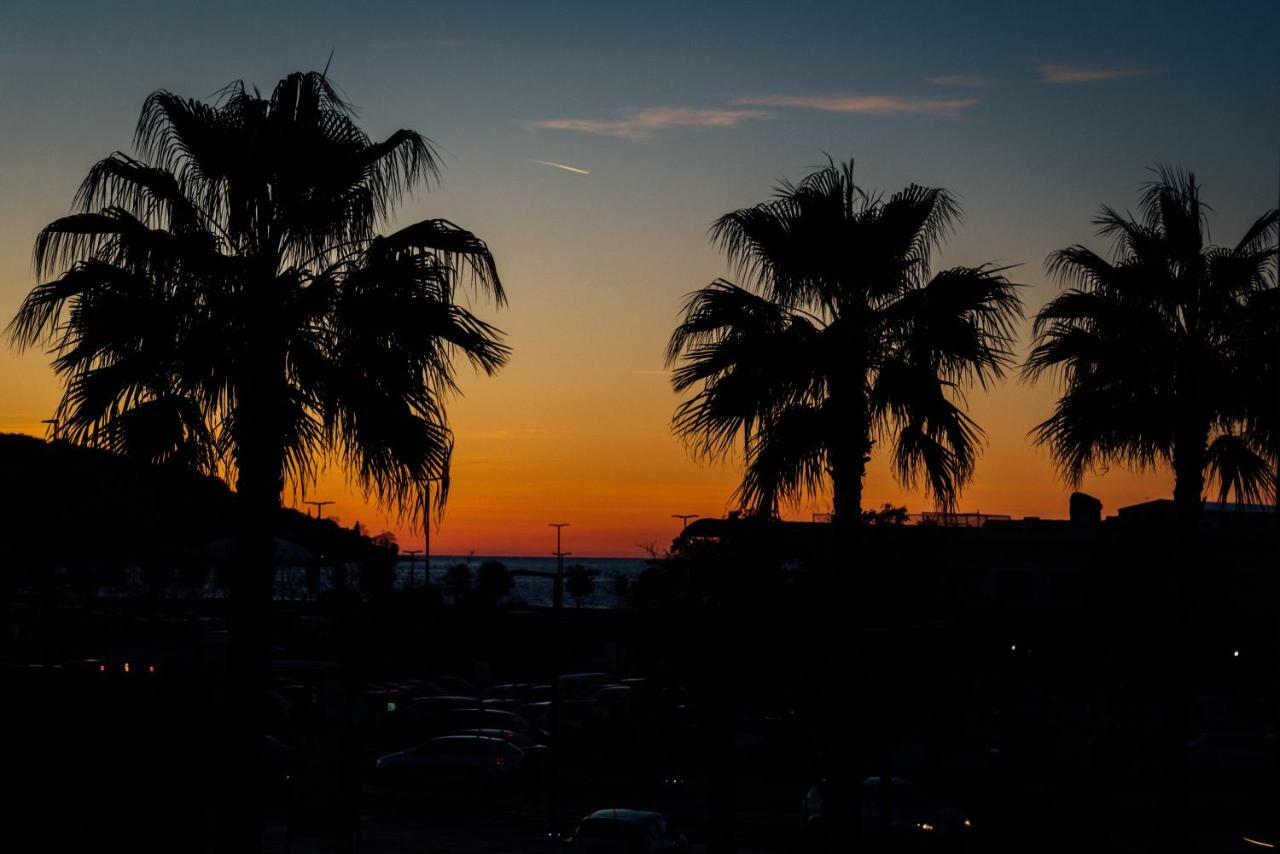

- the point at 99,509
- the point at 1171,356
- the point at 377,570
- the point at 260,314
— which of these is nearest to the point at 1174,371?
the point at 1171,356

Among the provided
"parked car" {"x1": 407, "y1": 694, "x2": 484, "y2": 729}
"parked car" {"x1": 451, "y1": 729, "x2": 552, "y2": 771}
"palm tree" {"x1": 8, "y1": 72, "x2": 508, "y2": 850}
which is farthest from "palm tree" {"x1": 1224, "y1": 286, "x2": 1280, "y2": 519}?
"parked car" {"x1": 407, "y1": 694, "x2": 484, "y2": 729}

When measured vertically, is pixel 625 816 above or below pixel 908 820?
above

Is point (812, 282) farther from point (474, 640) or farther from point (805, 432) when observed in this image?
point (474, 640)

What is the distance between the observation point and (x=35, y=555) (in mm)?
43906

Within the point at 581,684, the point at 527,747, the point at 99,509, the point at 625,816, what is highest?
the point at 99,509

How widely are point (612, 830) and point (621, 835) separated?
205 millimetres

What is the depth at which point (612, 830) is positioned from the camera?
24250mm

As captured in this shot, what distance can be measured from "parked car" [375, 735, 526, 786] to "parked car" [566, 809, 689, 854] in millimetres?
14800

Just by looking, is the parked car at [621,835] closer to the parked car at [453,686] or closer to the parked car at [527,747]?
the parked car at [527,747]

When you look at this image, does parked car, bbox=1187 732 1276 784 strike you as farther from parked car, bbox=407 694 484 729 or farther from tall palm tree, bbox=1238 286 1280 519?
tall palm tree, bbox=1238 286 1280 519

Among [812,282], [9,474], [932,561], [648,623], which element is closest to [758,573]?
[932,561]

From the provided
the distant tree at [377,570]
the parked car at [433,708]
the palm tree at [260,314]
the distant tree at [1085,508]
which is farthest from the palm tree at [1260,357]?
the distant tree at [377,570]

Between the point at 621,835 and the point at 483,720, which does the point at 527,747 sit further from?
the point at 621,835

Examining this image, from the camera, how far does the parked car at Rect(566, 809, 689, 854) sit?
24.0 meters
